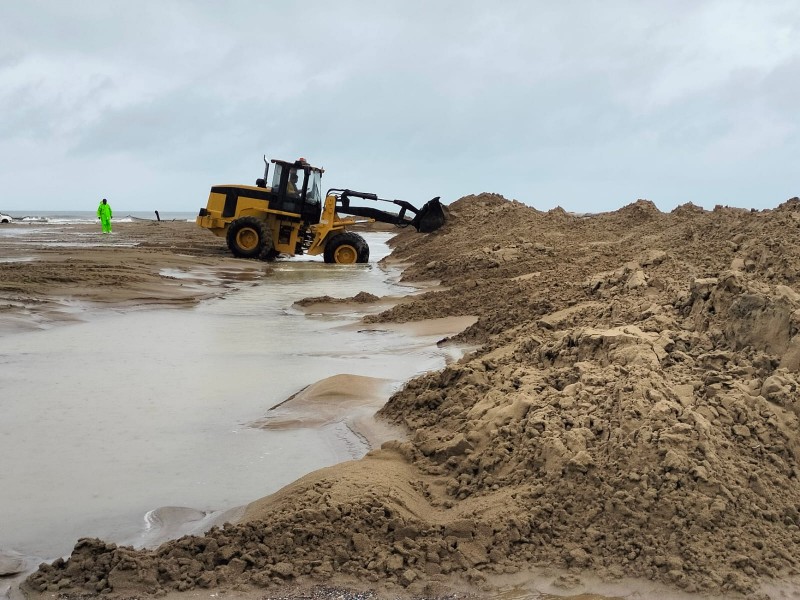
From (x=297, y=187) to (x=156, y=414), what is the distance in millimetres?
14653

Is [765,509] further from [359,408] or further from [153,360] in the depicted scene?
[153,360]

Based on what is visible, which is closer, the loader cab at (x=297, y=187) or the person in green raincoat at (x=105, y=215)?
the loader cab at (x=297, y=187)

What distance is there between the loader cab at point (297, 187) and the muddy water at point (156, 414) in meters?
9.48

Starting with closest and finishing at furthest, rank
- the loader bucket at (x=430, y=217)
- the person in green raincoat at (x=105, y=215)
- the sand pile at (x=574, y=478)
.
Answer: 1. the sand pile at (x=574, y=478)
2. the loader bucket at (x=430, y=217)
3. the person in green raincoat at (x=105, y=215)

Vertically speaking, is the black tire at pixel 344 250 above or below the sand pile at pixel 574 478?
above

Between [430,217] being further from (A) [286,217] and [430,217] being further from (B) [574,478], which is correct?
(B) [574,478]

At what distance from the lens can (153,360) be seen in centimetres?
786

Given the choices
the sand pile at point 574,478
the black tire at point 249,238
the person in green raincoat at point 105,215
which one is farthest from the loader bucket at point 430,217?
the sand pile at point 574,478

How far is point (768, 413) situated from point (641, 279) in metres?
3.16

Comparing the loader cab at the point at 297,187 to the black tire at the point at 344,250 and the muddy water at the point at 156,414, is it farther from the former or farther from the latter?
the muddy water at the point at 156,414

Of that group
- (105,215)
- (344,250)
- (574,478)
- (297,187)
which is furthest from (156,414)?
(105,215)

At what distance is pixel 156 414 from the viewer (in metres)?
5.84

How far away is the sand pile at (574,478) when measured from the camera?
10.6 ft

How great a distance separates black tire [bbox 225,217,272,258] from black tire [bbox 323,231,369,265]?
5.09 feet
